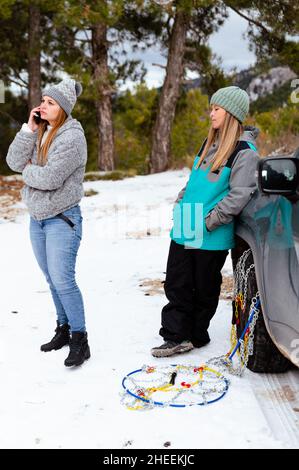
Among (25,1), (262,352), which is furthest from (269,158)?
(25,1)

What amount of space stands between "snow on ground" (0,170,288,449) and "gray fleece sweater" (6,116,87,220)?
1.05m

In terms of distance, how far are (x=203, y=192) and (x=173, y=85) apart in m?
11.3

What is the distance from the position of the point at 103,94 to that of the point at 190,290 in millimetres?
10881

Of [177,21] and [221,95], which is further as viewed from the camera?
[177,21]

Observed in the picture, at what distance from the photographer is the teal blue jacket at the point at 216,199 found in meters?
3.25

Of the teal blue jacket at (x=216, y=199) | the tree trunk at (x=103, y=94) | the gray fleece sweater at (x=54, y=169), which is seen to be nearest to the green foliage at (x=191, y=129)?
the tree trunk at (x=103, y=94)

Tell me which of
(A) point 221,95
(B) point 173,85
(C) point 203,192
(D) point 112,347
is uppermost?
(B) point 173,85

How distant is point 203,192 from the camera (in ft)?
11.2

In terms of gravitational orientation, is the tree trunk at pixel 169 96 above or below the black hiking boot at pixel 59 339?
above

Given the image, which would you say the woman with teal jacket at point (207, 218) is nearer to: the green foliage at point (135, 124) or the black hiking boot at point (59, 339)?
the black hiking boot at point (59, 339)

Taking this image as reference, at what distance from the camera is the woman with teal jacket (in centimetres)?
328

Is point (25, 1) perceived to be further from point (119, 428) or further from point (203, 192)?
point (119, 428)

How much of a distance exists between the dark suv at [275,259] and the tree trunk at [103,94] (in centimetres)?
1037

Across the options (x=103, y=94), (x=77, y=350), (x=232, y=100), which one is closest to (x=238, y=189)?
(x=232, y=100)
